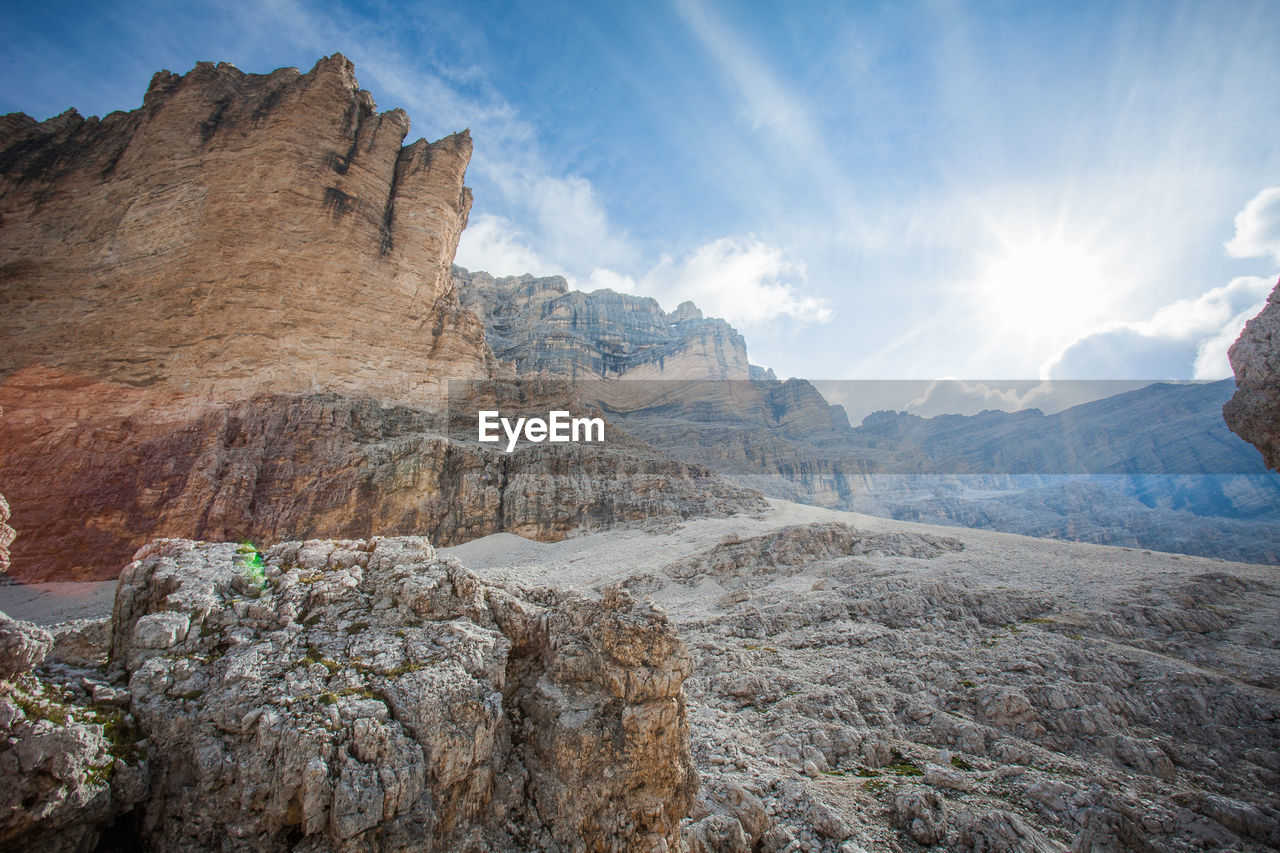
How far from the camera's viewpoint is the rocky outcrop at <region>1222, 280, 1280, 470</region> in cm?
1495

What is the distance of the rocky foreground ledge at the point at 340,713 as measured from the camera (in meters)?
4.11

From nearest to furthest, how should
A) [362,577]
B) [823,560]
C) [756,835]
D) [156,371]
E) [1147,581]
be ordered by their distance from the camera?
1. [362,577]
2. [756,835]
3. [1147,581]
4. [823,560]
5. [156,371]

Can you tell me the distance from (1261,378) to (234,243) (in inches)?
2191

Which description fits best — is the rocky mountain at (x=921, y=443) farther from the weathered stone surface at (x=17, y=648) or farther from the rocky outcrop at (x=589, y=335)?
the weathered stone surface at (x=17, y=648)

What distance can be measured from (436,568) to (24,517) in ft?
123

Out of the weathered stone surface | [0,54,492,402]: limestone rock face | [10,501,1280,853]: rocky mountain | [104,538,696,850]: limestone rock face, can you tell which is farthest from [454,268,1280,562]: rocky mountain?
the weathered stone surface

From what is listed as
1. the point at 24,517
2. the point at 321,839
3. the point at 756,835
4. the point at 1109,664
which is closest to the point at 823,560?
the point at 1109,664

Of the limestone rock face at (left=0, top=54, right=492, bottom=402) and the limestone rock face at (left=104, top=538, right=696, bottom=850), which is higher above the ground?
the limestone rock face at (left=0, top=54, right=492, bottom=402)

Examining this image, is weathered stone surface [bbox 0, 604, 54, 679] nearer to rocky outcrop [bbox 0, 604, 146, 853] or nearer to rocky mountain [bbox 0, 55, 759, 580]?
rocky outcrop [bbox 0, 604, 146, 853]

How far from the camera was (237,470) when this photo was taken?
3186 centimetres

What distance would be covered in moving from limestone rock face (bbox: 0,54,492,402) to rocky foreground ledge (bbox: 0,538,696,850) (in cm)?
3735

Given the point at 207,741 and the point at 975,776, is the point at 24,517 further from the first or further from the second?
the point at 975,776

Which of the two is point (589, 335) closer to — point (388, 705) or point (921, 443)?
point (921, 443)

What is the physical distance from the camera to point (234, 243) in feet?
123
